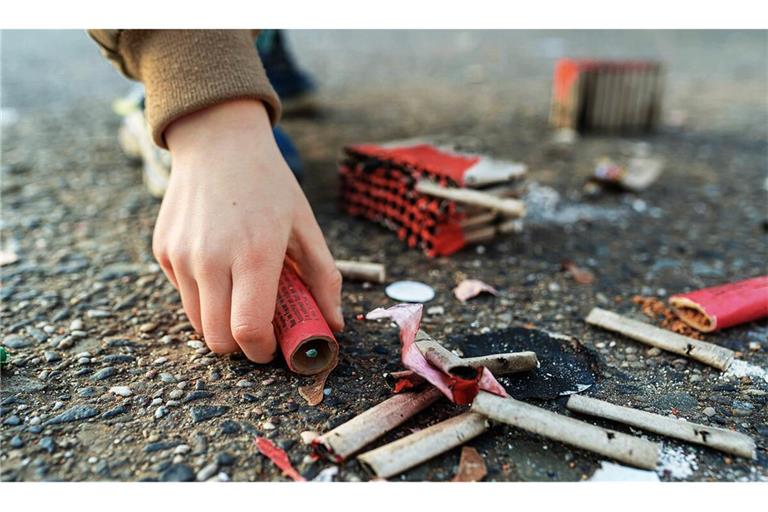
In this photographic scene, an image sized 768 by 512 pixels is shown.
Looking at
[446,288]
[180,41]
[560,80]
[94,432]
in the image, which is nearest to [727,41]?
[560,80]

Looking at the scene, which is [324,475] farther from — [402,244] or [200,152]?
[402,244]

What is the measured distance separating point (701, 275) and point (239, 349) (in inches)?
71.0

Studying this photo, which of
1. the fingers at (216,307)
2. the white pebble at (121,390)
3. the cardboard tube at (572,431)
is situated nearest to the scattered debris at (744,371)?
the cardboard tube at (572,431)

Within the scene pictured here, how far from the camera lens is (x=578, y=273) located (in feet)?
8.08

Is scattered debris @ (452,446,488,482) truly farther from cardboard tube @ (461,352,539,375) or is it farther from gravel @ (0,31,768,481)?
cardboard tube @ (461,352,539,375)

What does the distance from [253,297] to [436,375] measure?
19.8 inches

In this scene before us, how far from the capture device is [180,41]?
6.10ft

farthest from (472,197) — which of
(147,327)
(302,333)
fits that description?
(147,327)

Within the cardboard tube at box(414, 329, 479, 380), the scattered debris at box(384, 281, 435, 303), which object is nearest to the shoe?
the scattered debris at box(384, 281, 435, 303)

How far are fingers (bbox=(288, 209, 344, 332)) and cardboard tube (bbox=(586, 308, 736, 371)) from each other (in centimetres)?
85

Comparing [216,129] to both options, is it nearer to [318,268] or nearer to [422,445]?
[318,268]

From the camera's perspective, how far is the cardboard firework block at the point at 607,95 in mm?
4305

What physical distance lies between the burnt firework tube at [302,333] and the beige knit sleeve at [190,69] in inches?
22.0

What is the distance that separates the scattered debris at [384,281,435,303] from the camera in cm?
223
